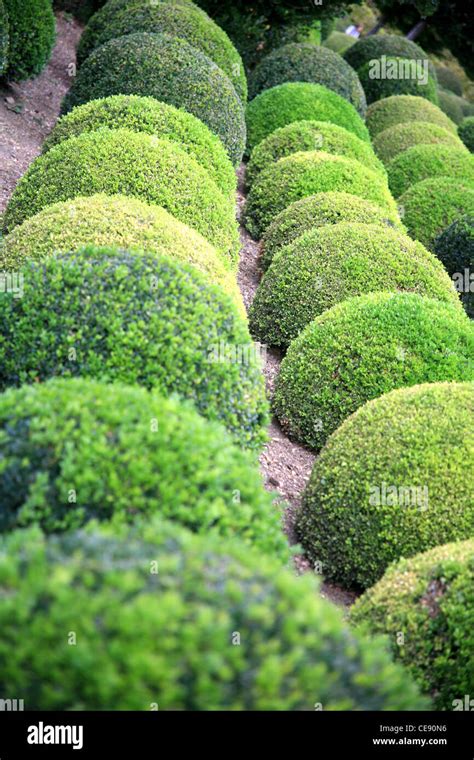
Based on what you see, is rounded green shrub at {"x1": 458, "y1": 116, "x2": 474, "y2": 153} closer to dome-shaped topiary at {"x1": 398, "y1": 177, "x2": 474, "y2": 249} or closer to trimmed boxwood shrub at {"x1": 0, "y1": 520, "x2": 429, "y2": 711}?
dome-shaped topiary at {"x1": 398, "y1": 177, "x2": 474, "y2": 249}

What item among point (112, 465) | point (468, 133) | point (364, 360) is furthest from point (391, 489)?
point (468, 133)

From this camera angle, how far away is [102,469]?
2.76m

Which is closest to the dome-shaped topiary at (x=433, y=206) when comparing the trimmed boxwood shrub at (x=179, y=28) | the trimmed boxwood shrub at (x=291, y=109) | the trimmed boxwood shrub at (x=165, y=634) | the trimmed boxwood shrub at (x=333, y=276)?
the trimmed boxwood shrub at (x=291, y=109)

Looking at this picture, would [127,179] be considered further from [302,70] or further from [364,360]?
[302,70]

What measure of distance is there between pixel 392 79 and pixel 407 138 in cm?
407

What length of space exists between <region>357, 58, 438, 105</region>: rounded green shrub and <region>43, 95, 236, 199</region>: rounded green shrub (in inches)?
463

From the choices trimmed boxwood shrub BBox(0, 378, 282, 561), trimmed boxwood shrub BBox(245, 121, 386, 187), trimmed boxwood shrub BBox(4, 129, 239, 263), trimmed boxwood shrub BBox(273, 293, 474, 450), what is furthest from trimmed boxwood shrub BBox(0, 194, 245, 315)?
trimmed boxwood shrub BBox(245, 121, 386, 187)

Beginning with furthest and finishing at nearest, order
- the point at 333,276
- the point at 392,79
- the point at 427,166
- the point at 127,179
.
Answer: the point at 392,79 < the point at 427,166 < the point at 333,276 < the point at 127,179

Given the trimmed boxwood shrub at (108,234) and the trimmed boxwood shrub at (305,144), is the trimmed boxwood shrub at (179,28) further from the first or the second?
the trimmed boxwood shrub at (108,234)

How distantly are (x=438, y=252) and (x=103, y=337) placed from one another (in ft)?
22.8

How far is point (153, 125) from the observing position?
626 centimetres
